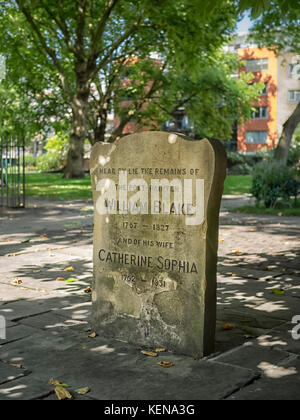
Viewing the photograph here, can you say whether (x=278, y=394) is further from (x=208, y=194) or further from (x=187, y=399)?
(x=208, y=194)

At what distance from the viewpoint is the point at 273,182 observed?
16.0 m

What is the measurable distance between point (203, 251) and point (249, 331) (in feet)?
3.74

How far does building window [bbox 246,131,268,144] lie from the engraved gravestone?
6046cm

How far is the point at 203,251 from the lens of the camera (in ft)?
14.3

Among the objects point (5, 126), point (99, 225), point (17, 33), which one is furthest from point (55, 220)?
point (5, 126)

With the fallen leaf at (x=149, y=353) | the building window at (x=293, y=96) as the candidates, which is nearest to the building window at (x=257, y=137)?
the building window at (x=293, y=96)

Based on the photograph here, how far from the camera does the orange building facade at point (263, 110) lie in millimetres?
63219

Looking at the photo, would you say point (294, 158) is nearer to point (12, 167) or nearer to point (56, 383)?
point (12, 167)

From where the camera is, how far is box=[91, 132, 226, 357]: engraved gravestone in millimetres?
4379

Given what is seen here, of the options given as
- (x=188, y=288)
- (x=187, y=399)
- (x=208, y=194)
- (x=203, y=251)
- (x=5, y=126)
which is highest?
(x=5, y=126)

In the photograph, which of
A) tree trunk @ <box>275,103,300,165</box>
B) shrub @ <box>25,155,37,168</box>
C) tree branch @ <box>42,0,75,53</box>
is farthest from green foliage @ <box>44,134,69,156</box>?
tree trunk @ <box>275,103,300,165</box>

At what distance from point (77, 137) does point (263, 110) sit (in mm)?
38508

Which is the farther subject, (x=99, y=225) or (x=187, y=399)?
(x=99, y=225)

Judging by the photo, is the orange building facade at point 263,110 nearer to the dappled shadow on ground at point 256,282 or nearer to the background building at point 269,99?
the background building at point 269,99
